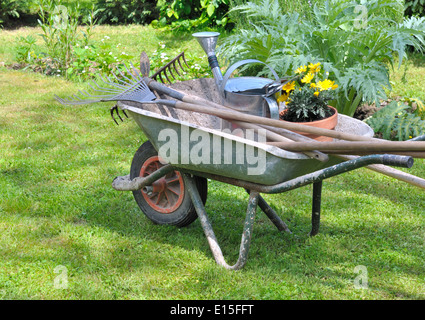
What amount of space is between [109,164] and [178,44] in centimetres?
386

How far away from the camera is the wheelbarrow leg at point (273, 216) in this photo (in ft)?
9.50

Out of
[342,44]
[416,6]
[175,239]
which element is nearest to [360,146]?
[175,239]

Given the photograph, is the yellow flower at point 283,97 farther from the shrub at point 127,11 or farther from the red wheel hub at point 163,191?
the shrub at point 127,11

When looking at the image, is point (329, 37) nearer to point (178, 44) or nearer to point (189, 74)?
point (189, 74)

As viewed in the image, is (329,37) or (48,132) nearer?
(329,37)

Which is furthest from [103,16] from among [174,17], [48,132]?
[48,132]

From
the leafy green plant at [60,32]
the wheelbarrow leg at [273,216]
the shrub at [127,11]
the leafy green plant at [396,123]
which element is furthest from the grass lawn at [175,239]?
the shrub at [127,11]

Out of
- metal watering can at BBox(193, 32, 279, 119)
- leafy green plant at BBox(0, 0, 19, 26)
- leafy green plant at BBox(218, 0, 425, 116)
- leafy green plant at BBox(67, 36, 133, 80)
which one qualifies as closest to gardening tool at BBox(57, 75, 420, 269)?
metal watering can at BBox(193, 32, 279, 119)

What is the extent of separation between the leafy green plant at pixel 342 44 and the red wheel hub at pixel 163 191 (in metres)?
1.29

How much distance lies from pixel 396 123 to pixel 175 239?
7.00 ft

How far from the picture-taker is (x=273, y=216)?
292 centimetres

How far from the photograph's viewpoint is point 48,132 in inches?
175

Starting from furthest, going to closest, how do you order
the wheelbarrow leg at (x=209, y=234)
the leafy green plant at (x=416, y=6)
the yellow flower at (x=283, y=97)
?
the leafy green plant at (x=416, y=6), the yellow flower at (x=283, y=97), the wheelbarrow leg at (x=209, y=234)
